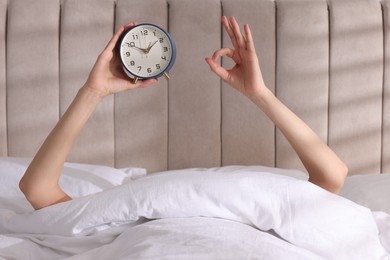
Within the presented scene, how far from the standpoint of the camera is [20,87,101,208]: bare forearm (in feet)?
5.20

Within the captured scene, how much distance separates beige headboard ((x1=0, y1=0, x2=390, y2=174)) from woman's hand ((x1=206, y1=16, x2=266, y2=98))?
0.58 metres

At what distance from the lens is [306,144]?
5.43 feet

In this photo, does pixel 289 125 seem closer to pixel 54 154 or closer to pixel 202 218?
pixel 202 218

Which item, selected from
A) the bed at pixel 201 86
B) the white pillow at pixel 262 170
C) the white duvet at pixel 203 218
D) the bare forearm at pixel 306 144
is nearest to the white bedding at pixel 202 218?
the white duvet at pixel 203 218

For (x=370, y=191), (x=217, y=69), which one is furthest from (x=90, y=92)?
(x=370, y=191)

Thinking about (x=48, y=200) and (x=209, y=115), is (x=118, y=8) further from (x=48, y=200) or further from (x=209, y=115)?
(x=48, y=200)

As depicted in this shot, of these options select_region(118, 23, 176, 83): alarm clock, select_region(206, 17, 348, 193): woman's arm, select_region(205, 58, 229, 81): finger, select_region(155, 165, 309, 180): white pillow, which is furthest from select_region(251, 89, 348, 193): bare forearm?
select_region(155, 165, 309, 180): white pillow

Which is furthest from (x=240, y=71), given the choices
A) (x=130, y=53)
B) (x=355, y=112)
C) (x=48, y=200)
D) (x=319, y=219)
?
(x=355, y=112)

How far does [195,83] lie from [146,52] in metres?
0.63

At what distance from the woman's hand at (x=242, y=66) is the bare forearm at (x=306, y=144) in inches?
1.4

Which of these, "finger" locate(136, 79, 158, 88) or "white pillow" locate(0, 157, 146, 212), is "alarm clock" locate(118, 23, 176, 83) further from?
"white pillow" locate(0, 157, 146, 212)

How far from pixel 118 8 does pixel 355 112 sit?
0.96 m

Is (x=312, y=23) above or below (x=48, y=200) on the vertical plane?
above

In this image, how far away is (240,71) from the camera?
1.71 m
